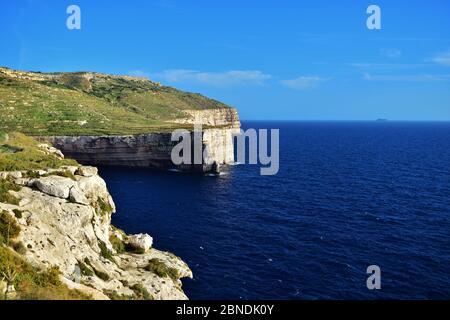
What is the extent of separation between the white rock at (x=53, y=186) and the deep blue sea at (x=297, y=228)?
16.6m

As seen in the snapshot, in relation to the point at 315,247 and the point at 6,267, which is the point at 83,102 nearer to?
the point at 315,247

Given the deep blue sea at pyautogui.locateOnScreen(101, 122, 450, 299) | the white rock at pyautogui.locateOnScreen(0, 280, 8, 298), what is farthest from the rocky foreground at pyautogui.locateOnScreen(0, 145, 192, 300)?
the white rock at pyautogui.locateOnScreen(0, 280, 8, 298)

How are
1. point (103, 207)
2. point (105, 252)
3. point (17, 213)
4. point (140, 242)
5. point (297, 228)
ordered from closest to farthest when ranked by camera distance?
point (17, 213), point (105, 252), point (140, 242), point (103, 207), point (297, 228)

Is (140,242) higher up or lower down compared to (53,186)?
lower down

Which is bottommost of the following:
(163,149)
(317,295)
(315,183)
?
(317,295)

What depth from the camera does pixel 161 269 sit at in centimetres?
4388

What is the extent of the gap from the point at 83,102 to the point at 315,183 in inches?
4351

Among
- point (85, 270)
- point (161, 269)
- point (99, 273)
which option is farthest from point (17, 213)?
point (161, 269)

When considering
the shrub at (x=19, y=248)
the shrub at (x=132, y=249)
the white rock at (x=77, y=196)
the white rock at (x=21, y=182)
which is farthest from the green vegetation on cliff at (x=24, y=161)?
the shrub at (x=19, y=248)

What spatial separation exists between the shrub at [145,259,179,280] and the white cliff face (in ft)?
0.40

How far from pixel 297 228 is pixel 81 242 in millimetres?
35897

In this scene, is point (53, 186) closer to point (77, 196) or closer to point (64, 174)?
point (77, 196)

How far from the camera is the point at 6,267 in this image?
2630cm
